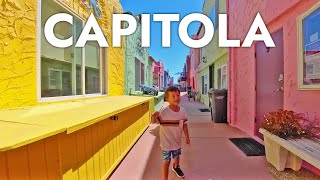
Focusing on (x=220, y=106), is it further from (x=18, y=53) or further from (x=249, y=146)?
(x=18, y=53)

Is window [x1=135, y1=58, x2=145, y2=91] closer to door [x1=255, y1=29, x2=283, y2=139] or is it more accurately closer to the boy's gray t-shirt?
door [x1=255, y1=29, x2=283, y2=139]

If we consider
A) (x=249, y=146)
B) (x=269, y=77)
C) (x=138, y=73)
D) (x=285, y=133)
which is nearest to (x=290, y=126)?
(x=285, y=133)

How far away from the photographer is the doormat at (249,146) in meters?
4.21

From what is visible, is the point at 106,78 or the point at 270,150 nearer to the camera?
the point at 270,150

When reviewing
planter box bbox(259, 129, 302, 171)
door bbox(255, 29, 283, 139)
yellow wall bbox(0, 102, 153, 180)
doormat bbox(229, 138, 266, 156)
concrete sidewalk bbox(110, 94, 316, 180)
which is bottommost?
concrete sidewalk bbox(110, 94, 316, 180)

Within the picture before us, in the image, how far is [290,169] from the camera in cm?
334

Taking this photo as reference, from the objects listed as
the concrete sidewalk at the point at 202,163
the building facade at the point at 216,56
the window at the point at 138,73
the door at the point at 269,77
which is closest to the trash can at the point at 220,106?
the building facade at the point at 216,56

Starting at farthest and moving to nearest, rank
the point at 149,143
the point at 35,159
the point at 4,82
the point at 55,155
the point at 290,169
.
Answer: the point at 149,143, the point at 290,169, the point at 4,82, the point at 55,155, the point at 35,159

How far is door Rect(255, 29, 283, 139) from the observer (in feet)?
16.7

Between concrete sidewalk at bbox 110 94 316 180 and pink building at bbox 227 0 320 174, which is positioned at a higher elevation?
pink building at bbox 227 0 320 174

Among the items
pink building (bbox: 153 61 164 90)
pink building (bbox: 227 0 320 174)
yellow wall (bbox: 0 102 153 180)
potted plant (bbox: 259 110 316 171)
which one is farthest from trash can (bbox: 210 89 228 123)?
pink building (bbox: 153 61 164 90)

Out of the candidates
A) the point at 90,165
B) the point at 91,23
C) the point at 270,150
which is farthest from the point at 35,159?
the point at 91,23

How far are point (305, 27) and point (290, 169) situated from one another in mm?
2270

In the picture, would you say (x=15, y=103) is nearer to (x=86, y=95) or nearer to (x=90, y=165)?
(x=90, y=165)
